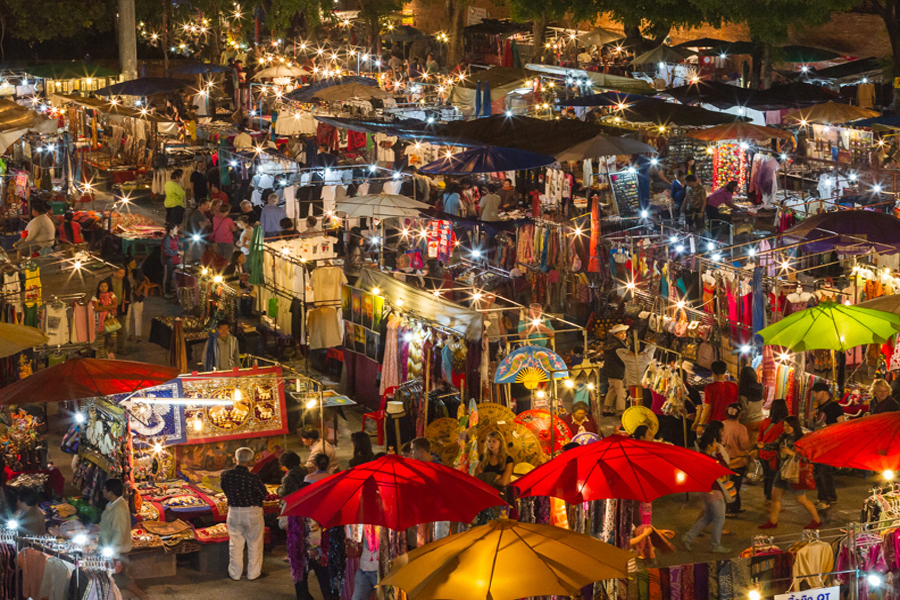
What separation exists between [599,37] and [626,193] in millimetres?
19672

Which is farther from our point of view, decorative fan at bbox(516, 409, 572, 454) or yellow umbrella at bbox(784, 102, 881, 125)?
yellow umbrella at bbox(784, 102, 881, 125)

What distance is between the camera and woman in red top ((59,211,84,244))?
20359 mm

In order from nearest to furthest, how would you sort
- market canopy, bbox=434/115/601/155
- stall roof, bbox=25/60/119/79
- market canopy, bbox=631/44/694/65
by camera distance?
1. market canopy, bbox=434/115/601/155
2. stall roof, bbox=25/60/119/79
3. market canopy, bbox=631/44/694/65

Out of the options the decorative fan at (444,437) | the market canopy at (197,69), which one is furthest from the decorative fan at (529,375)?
the market canopy at (197,69)

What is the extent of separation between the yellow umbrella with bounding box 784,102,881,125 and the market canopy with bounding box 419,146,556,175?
7342 mm

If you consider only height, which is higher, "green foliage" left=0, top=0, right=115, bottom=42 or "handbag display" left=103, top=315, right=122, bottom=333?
"green foliage" left=0, top=0, right=115, bottom=42

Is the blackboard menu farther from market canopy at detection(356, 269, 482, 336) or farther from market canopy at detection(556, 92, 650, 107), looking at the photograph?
market canopy at detection(356, 269, 482, 336)

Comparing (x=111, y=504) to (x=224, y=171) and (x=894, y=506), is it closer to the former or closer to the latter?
(x=894, y=506)

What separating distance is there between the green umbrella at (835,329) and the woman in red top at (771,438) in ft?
2.00

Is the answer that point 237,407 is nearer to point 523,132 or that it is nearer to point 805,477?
point 805,477

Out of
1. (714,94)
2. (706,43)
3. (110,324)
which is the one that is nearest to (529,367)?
(110,324)

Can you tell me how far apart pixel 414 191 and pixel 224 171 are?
4642 mm

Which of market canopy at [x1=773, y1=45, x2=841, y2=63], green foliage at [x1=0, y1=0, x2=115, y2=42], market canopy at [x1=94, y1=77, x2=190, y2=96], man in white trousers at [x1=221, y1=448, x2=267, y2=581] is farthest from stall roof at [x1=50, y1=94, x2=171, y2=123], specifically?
man in white trousers at [x1=221, y1=448, x2=267, y2=581]

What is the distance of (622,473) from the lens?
28.5 feet
